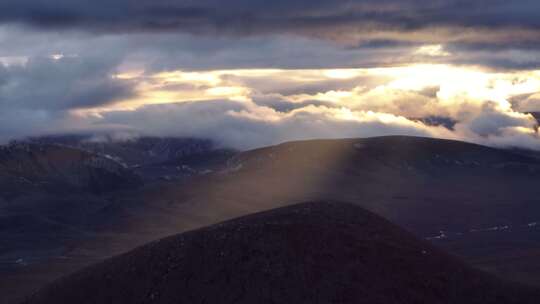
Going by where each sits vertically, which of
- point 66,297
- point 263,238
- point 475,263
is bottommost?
point 475,263

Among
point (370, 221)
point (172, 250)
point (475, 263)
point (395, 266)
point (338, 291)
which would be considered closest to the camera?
point (338, 291)

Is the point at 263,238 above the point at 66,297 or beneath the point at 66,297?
above

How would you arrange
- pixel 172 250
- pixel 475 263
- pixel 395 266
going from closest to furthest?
pixel 395 266, pixel 172 250, pixel 475 263

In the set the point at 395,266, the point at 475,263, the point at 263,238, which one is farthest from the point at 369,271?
the point at 475,263

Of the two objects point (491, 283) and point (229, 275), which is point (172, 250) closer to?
point (229, 275)

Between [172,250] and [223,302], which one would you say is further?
[172,250]

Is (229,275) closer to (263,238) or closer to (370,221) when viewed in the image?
(263,238)

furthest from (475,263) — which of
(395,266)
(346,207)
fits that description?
(395,266)
